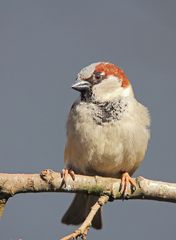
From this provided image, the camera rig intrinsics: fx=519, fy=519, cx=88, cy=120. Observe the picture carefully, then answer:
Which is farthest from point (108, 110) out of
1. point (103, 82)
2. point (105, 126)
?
Answer: point (103, 82)

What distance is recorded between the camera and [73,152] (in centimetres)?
325

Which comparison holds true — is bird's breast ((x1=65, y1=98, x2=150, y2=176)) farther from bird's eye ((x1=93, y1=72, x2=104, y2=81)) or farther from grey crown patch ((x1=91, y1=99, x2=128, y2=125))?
bird's eye ((x1=93, y1=72, x2=104, y2=81))

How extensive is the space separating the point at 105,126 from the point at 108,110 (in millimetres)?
109

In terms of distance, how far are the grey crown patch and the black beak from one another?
0.11 meters

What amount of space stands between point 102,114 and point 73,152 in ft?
1.02

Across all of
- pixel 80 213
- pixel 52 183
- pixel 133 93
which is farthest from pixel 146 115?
pixel 52 183

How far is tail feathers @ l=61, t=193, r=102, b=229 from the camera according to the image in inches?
136

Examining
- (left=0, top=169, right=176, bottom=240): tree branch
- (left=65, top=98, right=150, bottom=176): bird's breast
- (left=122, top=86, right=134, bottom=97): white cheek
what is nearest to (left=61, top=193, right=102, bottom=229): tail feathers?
(left=65, top=98, right=150, bottom=176): bird's breast

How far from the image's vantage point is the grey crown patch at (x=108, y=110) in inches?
124

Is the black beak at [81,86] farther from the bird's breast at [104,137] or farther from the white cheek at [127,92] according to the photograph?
the white cheek at [127,92]

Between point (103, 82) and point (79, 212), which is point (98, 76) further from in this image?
point (79, 212)

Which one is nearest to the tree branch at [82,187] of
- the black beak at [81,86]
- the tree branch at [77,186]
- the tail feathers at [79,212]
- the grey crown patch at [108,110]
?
the tree branch at [77,186]

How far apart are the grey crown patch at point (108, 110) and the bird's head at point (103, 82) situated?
0.05 meters

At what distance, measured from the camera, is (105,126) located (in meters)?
3.13
